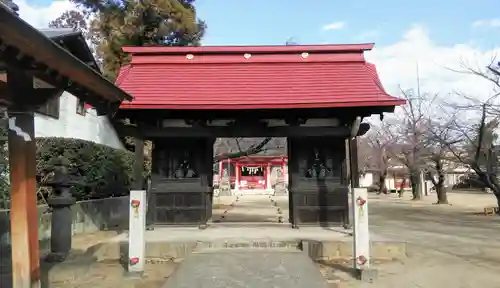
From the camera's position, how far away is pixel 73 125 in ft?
67.1

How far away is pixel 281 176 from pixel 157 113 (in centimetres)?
3922

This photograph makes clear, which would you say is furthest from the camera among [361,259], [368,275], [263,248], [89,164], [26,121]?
[89,164]

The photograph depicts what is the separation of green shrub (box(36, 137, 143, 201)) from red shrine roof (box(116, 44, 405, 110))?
12.9ft

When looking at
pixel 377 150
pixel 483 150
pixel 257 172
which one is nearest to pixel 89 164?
pixel 483 150

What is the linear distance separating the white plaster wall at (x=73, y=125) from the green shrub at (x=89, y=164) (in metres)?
2.35

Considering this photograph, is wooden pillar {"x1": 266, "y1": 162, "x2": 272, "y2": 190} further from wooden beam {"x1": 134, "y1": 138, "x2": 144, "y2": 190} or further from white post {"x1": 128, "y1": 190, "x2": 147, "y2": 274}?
white post {"x1": 128, "y1": 190, "x2": 147, "y2": 274}

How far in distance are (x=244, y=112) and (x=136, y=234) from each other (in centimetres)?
363

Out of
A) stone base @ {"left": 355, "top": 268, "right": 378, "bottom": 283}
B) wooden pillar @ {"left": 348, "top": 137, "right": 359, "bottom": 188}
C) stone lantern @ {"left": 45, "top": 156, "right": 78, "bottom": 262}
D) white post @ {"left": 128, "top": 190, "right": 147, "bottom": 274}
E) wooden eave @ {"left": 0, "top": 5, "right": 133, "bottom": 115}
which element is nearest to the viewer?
wooden eave @ {"left": 0, "top": 5, "right": 133, "bottom": 115}

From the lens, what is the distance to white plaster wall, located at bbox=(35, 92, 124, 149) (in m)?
17.6

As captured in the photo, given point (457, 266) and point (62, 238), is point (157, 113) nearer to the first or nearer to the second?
point (62, 238)

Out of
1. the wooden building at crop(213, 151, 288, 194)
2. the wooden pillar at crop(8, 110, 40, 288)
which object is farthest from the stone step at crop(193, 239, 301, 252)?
the wooden building at crop(213, 151, 288, 194)

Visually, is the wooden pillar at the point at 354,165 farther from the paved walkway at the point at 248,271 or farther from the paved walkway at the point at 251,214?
the paved walkway at the point at 251,214

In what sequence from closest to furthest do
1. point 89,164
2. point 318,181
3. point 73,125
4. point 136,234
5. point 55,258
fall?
point 136,234, point 55,258, point 318,181, point 89,164, point 73,125

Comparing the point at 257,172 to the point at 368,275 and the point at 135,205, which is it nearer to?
the point at 135,205
